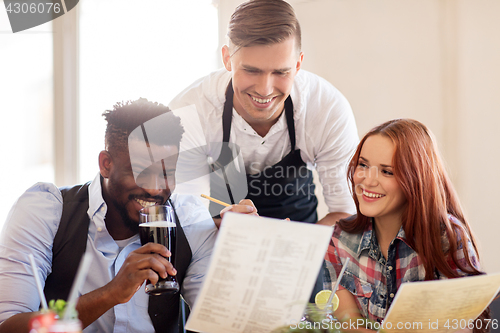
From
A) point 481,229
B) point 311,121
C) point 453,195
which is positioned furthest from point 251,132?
point 481,229

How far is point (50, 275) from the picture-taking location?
4.23 feet

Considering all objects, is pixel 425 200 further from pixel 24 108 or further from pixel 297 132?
pixel 24 108

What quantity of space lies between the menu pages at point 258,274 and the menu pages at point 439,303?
0.50ft

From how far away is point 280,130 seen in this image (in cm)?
194

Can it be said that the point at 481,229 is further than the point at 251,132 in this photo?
Yes

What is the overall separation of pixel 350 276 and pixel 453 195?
1.33 ft

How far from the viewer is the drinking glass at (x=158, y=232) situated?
0.98m

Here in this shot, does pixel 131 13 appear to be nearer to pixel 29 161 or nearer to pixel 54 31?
pixel 54 31

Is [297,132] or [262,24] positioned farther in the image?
[297,132]

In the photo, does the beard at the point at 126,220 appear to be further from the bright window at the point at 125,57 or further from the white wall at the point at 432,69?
the white wall at the point at 432,69

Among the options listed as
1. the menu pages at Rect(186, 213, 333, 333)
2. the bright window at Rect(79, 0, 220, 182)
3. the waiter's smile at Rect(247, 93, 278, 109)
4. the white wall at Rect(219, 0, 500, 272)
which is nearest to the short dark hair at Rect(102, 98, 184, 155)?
the waiter's smile at Rect(247, 93, 278, 109)

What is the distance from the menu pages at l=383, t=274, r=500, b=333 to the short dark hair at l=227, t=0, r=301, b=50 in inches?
44.0

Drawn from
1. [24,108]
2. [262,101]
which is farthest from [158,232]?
[24,108]

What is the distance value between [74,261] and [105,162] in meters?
0.31
